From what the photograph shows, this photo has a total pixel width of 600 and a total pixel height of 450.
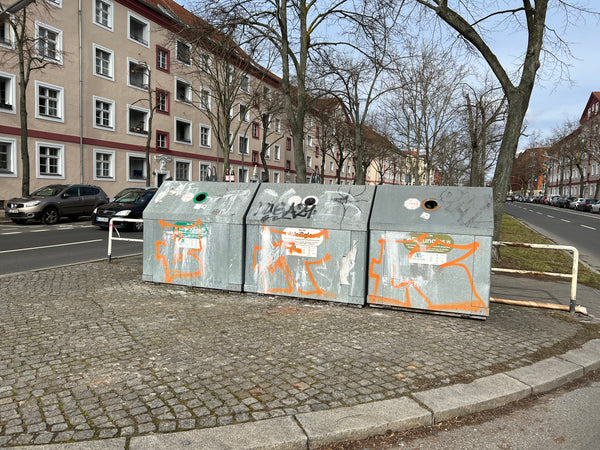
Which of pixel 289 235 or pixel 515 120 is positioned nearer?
pixel 289 235

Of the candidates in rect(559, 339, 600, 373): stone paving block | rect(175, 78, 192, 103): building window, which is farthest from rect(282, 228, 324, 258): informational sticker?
rect(175, 78, 192, 103): building window

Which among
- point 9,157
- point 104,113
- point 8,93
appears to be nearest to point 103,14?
point 104,113

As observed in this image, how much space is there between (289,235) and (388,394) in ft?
9.19

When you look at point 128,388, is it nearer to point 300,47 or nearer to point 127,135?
point 300,47

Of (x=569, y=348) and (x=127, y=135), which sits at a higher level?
(x=127, y=135)

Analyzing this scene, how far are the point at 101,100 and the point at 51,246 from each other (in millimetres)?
19259

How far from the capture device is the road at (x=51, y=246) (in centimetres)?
881

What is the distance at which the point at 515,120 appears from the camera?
868cm

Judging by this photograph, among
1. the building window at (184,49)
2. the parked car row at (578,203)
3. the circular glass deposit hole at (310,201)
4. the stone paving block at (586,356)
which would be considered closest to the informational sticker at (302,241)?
the circular glass deposit hole at (310,201)

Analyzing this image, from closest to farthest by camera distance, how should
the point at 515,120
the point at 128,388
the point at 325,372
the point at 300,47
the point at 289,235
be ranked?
1. the point at 128,388
2. the point at 325,372
3. the point at 289,235
4. the point at 515,120
5. the point at 300,47

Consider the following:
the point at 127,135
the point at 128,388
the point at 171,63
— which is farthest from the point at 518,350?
the point at 171,63

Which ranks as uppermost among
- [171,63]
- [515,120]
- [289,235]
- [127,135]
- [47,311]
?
[171,63]

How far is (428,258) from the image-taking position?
5.04 meters

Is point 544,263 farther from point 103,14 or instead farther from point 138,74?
point 103,14
